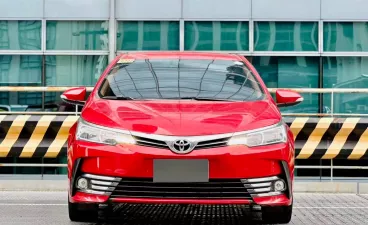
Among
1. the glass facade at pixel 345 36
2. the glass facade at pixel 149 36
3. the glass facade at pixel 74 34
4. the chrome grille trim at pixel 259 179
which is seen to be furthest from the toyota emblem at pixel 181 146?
the glass facade at pixel 345 36

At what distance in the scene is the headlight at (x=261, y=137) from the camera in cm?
673

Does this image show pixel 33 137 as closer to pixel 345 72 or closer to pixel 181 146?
pixel 181 146

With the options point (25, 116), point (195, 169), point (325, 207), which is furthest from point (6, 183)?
point (195, 169)

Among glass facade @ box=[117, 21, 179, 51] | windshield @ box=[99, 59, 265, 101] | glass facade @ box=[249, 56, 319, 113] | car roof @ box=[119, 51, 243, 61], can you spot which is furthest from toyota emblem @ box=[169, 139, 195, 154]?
glass facade @ box=[117, 21, 179, 51]

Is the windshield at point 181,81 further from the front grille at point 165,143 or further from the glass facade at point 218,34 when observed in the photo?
the glass facade at point 218,34

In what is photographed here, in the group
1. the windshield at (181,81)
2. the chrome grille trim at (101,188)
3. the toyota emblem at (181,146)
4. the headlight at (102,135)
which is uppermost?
the windshield at (181,81)

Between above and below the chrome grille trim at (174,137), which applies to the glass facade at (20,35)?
above

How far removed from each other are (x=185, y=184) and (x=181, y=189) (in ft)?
0.18

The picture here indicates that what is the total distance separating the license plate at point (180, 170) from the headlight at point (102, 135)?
0.31 meters

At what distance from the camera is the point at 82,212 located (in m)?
7.39

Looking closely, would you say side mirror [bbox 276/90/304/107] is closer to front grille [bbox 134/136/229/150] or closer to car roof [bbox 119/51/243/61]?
car roof [bbox 119/51/243/61]

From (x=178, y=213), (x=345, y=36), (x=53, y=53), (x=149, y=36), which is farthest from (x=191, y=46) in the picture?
(x=178, y=213)

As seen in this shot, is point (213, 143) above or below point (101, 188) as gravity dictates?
above

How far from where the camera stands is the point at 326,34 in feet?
54.0
